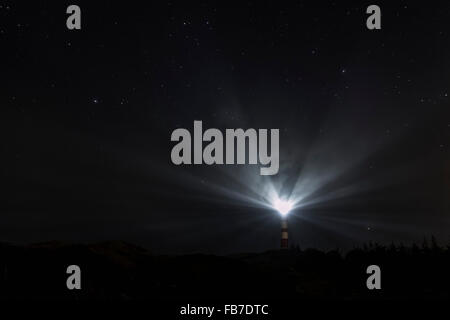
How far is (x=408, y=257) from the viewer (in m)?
41.1

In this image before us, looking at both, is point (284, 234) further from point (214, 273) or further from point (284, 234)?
point (214, 273)

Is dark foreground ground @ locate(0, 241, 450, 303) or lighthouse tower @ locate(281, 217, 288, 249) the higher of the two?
lighthouse tower @ locate(281, 217, 288, 249)

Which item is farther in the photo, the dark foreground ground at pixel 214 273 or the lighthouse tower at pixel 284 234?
the lighthouse tower at pixel 284 234

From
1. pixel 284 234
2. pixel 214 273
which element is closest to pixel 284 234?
pixel 284 234

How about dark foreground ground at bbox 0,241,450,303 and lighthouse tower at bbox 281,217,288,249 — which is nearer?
dark foreground ground at bbox 0,241,450,303

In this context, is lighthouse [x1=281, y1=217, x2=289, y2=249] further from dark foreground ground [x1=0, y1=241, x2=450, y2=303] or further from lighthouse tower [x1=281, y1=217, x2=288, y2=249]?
dark foreground ground [x1=0, y1=241, x2=450, y2=303]

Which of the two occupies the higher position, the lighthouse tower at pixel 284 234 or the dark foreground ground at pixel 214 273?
the lighthouse tower at pixel 284 234

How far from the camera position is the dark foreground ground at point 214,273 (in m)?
31.5

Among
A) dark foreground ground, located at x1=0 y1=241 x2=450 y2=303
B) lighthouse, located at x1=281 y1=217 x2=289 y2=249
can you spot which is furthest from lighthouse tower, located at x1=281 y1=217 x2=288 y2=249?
dark foreground ground, located at x1=0 y1=241 x2=450 y2=303

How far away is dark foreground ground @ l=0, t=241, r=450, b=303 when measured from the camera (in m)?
31.5

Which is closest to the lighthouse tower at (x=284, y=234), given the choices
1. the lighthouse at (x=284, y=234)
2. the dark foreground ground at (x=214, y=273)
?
the lighthouse at (x=284, y=234)

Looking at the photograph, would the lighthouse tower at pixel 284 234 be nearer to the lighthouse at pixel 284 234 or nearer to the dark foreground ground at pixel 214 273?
the lighthouse at pixel 284 234
